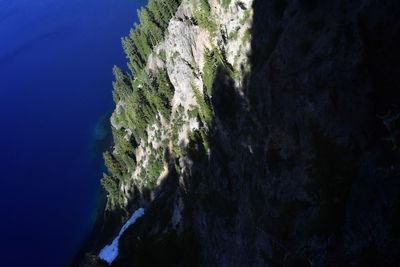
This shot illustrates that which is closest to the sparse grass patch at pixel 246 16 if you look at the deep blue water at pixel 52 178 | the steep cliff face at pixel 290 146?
the steep cliff face at pixel 290 146

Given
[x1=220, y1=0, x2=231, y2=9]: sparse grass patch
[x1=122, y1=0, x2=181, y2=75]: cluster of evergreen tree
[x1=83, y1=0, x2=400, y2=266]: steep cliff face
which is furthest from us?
[x1=122, y1=0, x2=181, y2=75]: cluster of evergreen tree

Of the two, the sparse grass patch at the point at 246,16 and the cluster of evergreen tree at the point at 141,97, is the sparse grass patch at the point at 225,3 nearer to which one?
the sparse grass patch at the point at 246,16

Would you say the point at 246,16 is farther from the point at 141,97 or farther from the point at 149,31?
the point at 149,31

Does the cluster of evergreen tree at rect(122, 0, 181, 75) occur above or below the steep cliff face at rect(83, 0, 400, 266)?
above

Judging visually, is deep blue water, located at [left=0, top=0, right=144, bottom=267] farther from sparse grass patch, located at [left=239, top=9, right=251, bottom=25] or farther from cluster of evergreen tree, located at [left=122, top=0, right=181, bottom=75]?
sparse grass patch, located at [left=239, top=9, right=251, bottom=25]

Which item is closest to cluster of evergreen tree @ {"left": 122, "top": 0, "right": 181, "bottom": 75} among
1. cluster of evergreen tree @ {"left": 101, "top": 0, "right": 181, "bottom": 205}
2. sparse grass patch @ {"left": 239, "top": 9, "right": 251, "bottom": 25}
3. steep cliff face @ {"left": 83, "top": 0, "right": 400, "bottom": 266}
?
cluster of evergreen tree @ {"left": 101, "top": 0, "right": 181, "bottom": 205}

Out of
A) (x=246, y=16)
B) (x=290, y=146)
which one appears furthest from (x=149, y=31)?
(x=290, y=146)

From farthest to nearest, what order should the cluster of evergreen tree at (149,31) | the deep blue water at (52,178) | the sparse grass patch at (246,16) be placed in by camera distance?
the deep blue water at (52,178) → the cluster of evergreen tree at (149,31) → the sparse grass patch at (246,16)

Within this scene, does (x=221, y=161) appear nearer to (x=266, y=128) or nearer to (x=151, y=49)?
(x=266, y=128)
